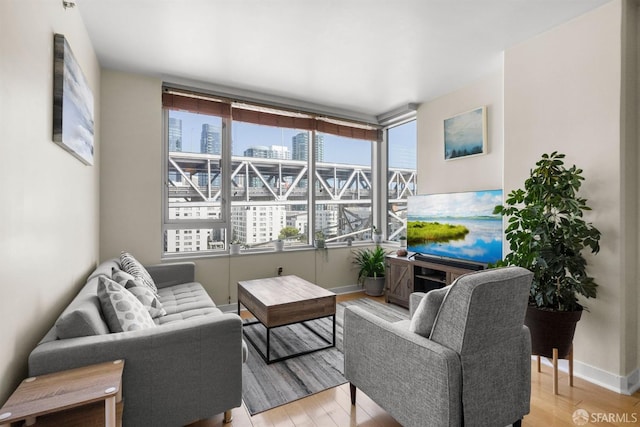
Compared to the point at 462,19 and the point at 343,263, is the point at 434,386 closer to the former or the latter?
the point at 462,19

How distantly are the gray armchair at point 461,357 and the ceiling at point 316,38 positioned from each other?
6.46ft

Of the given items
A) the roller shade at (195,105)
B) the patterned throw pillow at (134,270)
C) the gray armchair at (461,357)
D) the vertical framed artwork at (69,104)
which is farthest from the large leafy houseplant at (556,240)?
the roller shade at (195,105)

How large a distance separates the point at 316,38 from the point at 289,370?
270 centimetres

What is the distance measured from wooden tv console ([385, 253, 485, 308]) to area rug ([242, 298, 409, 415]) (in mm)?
1077

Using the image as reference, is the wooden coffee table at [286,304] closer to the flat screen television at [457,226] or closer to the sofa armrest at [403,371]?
the sofa armrest at [403,371]

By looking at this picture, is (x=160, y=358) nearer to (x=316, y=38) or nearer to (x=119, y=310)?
(x=119, y=310)

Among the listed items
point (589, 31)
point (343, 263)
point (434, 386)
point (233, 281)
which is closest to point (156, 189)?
point (233, 281)

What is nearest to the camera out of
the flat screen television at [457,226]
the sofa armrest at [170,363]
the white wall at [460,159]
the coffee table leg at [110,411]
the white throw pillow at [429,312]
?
the coffee table leg at [110,411]

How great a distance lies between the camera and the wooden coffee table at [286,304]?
2578mm

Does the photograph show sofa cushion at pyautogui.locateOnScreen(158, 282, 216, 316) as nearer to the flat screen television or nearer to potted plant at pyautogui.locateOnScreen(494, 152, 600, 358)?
potted plant at pyautogui.locateOnScreen(494, 152, 600, 358)

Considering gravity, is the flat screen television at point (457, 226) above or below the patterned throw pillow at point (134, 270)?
above

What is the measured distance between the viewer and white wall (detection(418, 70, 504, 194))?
335 centimetres

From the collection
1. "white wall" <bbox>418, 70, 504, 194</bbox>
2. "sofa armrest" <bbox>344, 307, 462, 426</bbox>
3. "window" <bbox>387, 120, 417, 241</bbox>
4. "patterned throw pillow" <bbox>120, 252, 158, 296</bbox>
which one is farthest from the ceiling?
"sofa armrest" <bbox>344, 307, 462, 426</bbox>

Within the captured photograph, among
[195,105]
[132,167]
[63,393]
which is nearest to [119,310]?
[63,393]
